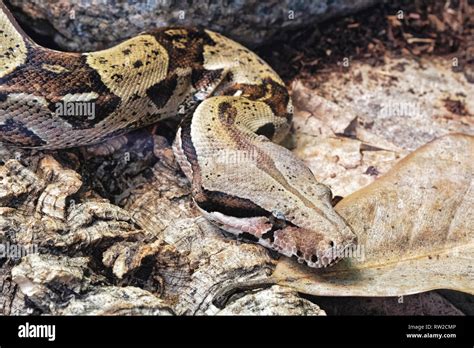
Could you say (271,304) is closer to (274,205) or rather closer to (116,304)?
(274,205)

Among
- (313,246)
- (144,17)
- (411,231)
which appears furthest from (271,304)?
(144,17)

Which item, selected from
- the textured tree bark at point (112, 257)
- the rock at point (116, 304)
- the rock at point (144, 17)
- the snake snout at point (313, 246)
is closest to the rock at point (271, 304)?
the textured tree bark at point (112, 257)

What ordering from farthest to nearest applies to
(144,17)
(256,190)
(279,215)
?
(144,17), (256,190), (279,215)

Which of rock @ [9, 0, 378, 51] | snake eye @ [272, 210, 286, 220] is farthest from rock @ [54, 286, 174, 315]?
rock @ [9, 0, 378, 51]

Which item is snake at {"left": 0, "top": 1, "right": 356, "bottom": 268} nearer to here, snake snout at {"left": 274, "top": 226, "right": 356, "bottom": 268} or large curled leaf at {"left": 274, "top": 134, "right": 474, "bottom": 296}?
snake snout at {"left": 274, "top": 226, "right": 356, "bottom": 268}

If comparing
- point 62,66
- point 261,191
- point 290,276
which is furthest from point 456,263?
point 62,66

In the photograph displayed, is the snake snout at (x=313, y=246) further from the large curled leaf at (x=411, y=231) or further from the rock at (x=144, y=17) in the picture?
the rock at (x=144, y=17)
